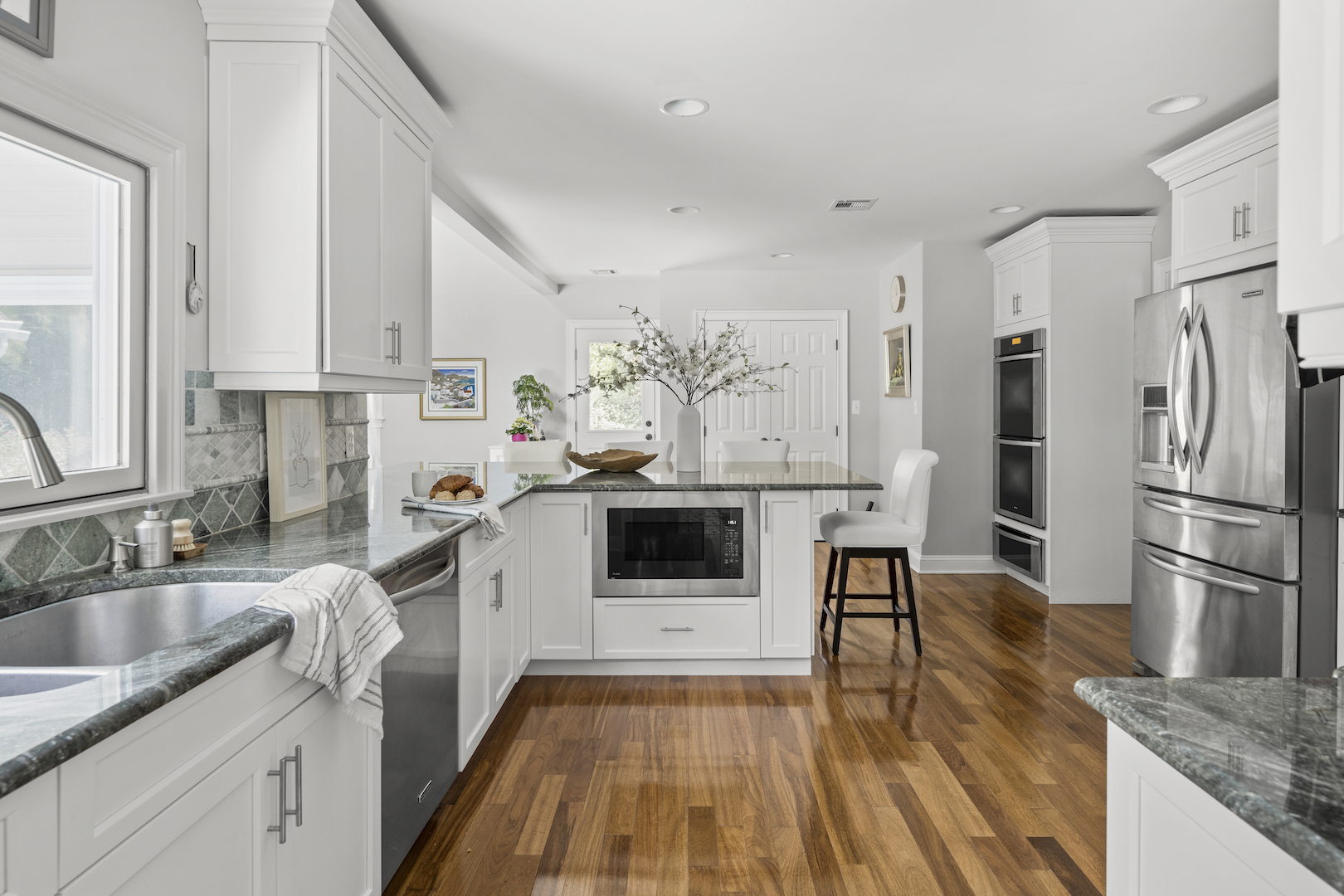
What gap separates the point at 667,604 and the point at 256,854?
2.30 m

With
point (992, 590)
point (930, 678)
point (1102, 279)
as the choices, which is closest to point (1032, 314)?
point (1102, 279)

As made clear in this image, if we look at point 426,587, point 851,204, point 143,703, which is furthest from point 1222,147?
point 143,703

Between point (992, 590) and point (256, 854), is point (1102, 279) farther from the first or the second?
point (256, 854)

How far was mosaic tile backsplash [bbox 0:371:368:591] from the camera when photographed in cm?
154

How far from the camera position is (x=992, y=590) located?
507 cm

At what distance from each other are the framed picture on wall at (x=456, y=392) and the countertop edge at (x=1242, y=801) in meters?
7.36

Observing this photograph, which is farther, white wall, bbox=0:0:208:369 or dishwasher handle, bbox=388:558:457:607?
dishwasher handle, bbox=388:558:457:607

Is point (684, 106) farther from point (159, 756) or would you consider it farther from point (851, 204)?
point (159, 756)

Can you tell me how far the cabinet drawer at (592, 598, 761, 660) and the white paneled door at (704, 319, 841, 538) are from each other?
3.42 meters

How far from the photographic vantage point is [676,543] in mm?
3406

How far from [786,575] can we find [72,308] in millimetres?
2640

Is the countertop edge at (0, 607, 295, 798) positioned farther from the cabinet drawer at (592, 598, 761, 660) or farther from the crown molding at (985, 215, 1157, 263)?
the crown molding at (985, 215, 1157, 263)

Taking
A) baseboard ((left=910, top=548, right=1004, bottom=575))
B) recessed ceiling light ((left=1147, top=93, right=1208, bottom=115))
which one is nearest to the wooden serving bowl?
recessed ceiling light ((left=1147, top=93, right=1208, bottom=115))

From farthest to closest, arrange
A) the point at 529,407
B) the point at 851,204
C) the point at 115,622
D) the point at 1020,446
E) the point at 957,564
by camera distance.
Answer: the point at 529,407, the point at 957,564, the point at 1020,446, the point at 851,204, the point at 115,622
